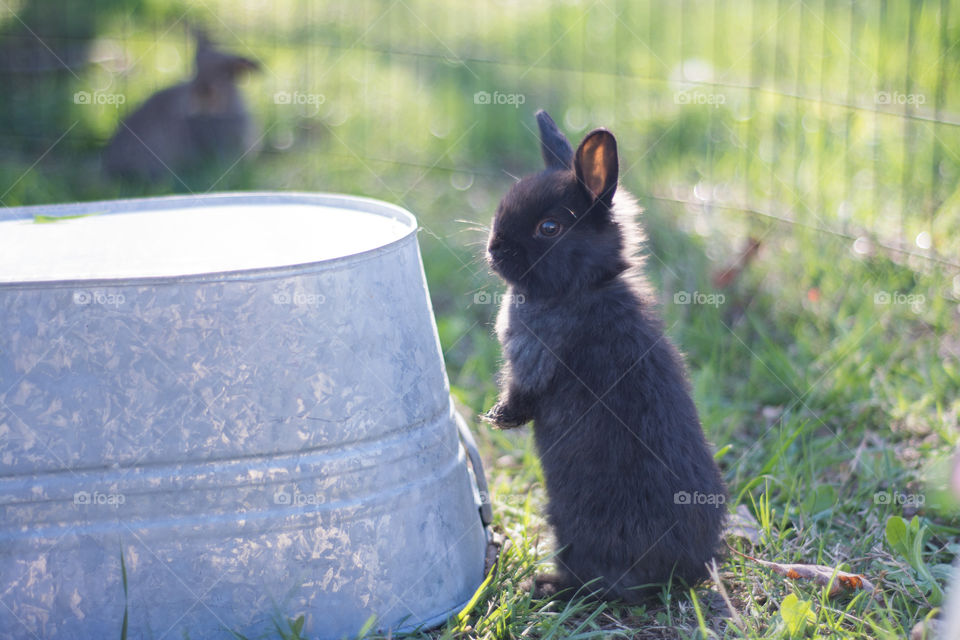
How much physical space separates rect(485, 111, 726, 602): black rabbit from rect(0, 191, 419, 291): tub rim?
0.38 metres

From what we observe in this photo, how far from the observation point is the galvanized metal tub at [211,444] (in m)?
2.05

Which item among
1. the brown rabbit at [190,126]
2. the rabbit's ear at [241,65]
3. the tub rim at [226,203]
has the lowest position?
the brown rabbit at [190,126]

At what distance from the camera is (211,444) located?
2096mm

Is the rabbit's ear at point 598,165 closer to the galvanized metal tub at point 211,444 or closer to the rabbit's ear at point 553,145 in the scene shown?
the rabbit's ear at point 553,145

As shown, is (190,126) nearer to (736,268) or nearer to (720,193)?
(720,193)

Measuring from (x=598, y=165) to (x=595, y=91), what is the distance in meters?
3.96

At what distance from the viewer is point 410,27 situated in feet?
23.6

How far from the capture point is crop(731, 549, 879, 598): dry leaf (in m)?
2.48

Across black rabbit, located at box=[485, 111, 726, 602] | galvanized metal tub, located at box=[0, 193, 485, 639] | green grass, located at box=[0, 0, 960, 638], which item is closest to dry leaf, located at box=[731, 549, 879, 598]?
green grass, located at box=[0, 0, 960, 638]

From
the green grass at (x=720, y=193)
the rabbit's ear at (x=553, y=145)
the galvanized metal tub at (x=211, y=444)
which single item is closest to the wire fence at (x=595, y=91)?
the green grass at (x=720, y=193)

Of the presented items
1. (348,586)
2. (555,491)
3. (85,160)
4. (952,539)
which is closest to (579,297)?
(555,491)

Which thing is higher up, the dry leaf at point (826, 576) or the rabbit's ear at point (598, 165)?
the rabbit's ear at point (598, 165)

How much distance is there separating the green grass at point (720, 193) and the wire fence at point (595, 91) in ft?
0.08

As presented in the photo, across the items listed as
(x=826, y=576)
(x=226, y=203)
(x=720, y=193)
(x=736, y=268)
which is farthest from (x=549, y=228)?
(x=720, y=193)
